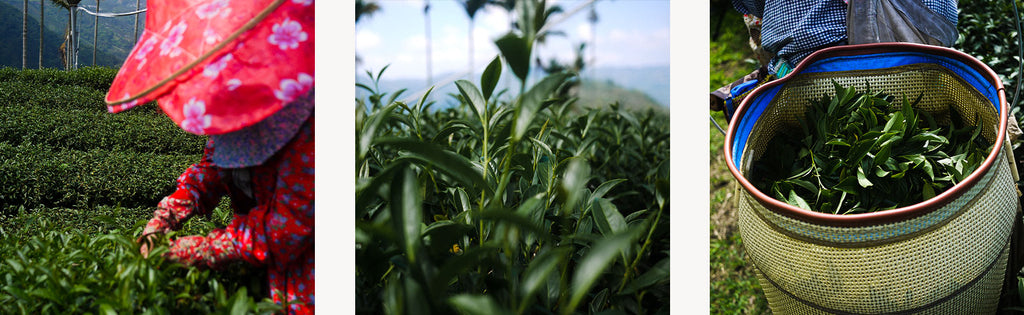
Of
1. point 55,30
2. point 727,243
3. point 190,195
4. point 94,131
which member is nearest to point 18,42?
point 55,30

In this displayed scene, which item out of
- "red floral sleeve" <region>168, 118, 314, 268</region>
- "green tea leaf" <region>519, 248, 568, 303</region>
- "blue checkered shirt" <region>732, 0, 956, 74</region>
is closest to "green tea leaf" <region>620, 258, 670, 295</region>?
"green tea leaf" <region>519, 248, 568, 303</region>

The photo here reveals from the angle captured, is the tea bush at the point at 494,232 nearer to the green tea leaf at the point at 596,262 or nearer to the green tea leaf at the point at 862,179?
the green tea leaf at the point at 596,262

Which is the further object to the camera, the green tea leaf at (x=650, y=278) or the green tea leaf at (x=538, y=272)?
the green tea leaf at (x=650, y=278)

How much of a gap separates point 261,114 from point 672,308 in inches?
23.0

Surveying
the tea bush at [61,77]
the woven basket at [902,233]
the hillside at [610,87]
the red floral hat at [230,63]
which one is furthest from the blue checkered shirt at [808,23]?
the tea bush at [61,77]

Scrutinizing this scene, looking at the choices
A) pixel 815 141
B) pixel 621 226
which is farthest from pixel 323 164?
pixel 815 141

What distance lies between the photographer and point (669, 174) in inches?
29.6

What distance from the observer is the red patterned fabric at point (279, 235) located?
74 centimetres

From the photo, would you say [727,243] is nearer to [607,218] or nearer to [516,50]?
[607,218]

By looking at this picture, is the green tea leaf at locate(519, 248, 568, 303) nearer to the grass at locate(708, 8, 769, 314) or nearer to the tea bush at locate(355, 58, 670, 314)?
the tea bush at locate(355, 58, 670, 314)

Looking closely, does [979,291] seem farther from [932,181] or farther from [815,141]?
[815,141]

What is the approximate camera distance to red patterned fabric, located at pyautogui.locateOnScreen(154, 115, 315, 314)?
745 mm

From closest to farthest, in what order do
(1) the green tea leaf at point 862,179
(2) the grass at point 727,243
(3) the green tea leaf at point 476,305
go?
(3) the green tea leaf at point 476,305
(1) the green tea leaf at point 862,179
(2) the grass at point 727,243

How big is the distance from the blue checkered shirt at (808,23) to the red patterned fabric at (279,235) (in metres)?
1.14
